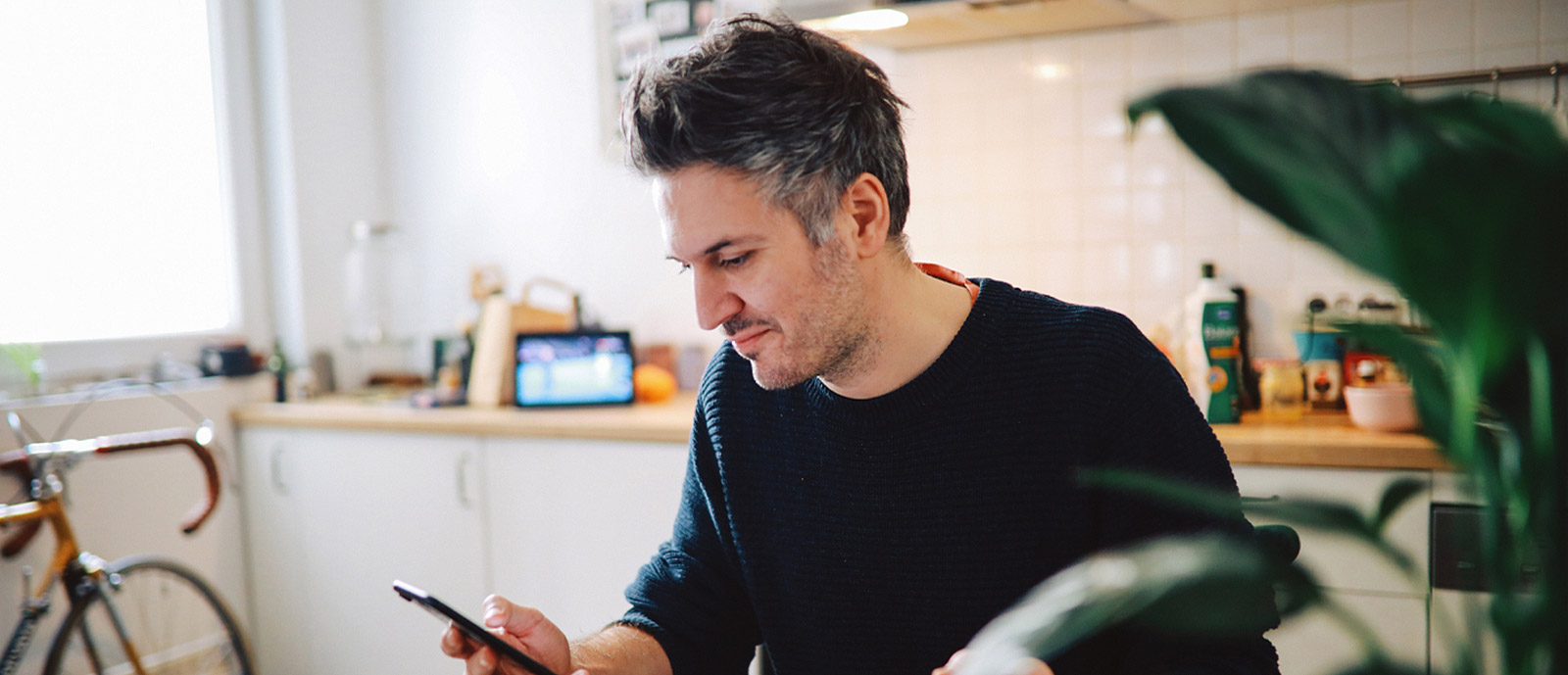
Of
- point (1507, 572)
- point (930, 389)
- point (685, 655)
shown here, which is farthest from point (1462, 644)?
point (685, 655)

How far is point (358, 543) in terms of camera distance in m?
2.78

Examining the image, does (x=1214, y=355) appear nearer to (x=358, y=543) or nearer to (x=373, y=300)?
(x=358, y=543)

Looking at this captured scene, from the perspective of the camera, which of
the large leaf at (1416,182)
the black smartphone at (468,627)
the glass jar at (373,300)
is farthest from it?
the glass jar at (373,300)

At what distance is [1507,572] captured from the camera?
356 mm

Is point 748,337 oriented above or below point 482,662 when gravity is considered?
above

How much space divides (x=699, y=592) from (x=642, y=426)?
1.05 meters

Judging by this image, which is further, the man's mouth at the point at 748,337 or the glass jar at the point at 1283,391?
the glass jar at the point at 1283,391

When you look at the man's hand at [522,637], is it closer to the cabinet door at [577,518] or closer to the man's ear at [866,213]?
the man's ear at [866,213]

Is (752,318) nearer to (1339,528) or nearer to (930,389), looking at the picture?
(930,389)

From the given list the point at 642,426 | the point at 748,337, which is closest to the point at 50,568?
the point at 642,426

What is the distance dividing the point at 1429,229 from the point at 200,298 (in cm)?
327

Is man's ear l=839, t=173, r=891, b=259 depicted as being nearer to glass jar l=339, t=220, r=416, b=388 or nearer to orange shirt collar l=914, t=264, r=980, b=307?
orange shirt collar l=914, t=264, r=980, b=307

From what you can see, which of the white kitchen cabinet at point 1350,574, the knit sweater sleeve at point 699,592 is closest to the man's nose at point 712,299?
the knit sweater sleeve at point 699,592

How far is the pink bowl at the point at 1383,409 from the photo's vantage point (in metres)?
1.90
